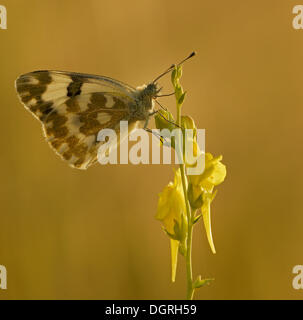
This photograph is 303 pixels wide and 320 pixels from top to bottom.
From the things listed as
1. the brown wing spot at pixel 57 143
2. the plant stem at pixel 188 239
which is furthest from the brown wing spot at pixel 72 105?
the plant stem at pixel 188 239

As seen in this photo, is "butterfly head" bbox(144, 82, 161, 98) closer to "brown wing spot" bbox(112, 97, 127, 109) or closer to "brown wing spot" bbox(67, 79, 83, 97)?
"brown wing spot" bbox(112, 97, 127, 109)

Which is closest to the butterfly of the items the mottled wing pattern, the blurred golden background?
the mottled wing pattern

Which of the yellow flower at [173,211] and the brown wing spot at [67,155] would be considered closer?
the yellow flower at [173,211]

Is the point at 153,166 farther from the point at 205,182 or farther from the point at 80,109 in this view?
the point at 205,182

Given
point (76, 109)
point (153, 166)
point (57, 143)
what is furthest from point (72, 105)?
point (153, 166)

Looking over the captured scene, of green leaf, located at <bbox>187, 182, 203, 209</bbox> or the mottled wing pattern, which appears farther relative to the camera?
the mottled wing pattern

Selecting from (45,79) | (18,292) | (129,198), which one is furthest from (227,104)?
(18,292)

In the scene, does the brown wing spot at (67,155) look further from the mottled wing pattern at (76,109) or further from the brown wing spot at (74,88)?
the brown wing spot at (74,88)

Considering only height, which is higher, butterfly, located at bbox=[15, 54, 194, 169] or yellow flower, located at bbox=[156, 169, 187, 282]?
butterfly, located at bbox=[15, 54, 194, 169]
